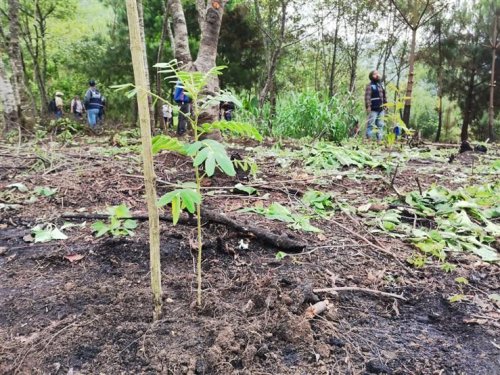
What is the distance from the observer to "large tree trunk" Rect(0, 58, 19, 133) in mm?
6777

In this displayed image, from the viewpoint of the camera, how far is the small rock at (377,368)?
128cm

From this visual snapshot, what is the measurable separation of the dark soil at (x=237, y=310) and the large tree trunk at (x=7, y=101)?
5.47m

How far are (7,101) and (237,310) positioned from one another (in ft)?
23.3

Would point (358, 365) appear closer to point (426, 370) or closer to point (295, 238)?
point (426, 370)

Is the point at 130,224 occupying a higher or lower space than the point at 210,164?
lower

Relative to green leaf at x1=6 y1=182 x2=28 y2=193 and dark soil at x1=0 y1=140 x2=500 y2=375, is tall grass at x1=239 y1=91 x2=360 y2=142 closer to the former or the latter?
green leaf at x1=6 y1=182 x2=28 y2=193

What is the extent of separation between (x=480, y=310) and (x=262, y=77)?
1575cm

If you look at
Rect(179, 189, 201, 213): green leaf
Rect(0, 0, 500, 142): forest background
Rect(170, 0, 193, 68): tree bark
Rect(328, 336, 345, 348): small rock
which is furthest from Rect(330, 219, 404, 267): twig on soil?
Rect(0, 0, 500, 142): forest background

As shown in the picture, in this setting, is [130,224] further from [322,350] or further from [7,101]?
[7,101]

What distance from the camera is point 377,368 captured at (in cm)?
129

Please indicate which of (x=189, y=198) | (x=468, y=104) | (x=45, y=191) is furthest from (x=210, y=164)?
(x=468, y=104)

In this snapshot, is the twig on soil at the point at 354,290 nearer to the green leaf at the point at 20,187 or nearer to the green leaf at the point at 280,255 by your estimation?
the green leaf at the point at 280,255

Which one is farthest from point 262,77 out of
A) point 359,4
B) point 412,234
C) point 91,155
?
point 412,234

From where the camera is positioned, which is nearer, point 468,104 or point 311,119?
point 311,119
